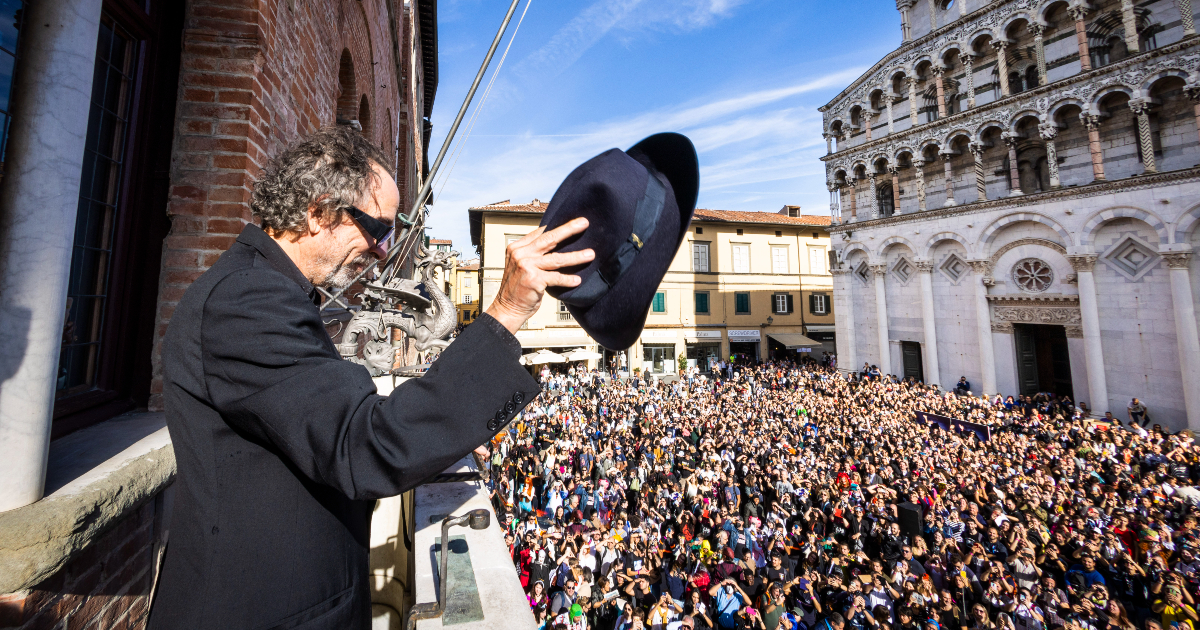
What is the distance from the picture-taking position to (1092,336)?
17.3m

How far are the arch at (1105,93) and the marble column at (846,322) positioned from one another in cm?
1033

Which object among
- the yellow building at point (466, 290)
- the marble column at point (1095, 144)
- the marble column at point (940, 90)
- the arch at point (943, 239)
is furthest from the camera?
the yellow building at point (466, 290)

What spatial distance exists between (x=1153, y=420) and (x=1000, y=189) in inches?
402

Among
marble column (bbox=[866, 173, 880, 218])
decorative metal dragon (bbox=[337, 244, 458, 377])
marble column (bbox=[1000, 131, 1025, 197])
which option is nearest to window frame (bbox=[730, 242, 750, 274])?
marble column (bbox=[866, 173, 880, 218])

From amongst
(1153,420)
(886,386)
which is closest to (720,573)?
(886,386)

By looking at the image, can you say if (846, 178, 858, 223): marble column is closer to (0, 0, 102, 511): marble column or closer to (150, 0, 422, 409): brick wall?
(150, 0, 422, 409): brick wall

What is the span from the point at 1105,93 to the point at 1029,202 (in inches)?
163

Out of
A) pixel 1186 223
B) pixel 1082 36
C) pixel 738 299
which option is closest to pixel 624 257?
pixel 1186 223

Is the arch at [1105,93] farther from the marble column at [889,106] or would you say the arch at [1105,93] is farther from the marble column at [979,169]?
the marble column at [889,106]

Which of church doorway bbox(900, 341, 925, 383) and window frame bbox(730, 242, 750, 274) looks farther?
window frame bbox(730, 242, 750, 274)

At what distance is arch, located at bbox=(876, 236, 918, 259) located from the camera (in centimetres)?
2239

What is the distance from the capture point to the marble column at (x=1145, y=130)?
16.7 m

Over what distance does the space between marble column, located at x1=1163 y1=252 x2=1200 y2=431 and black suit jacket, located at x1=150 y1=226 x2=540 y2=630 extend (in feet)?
76.1

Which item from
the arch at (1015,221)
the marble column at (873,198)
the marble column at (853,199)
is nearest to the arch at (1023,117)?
the arch at (1015,221)
